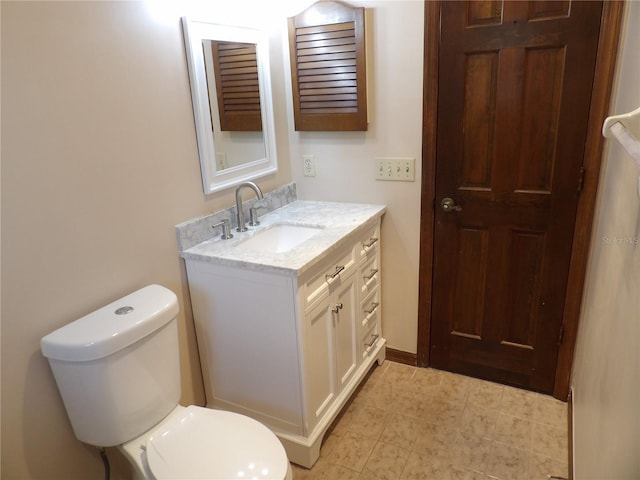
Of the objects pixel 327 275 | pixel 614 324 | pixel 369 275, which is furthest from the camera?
pixel 369 275

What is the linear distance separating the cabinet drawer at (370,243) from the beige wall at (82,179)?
2.12 ft

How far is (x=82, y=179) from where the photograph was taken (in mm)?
1395

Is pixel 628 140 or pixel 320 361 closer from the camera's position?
pixel 628 140

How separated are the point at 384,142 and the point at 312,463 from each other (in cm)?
148

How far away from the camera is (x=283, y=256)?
1.67 meters

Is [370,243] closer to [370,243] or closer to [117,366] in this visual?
[370,243]

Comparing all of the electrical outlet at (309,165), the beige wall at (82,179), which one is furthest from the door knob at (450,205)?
the electrical outlet at (309,165)

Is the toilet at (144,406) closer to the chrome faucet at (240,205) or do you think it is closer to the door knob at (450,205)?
the chrome faucet at (240,205)

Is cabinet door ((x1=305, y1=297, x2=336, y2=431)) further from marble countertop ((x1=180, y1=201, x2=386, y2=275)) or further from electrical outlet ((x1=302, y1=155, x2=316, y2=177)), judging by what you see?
electrical outlet ((x1=302, y1=155, x2=316, y2=177))

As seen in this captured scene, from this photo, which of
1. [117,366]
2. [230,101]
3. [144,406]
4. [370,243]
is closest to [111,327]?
[117,366]

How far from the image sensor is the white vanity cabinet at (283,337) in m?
1.67

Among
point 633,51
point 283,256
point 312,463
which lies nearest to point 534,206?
point 633,51

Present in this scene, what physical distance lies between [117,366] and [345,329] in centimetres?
100

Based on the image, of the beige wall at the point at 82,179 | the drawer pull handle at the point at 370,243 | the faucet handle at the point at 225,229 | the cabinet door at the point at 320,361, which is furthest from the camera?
the drawer pull handle at the point at 370,243
